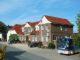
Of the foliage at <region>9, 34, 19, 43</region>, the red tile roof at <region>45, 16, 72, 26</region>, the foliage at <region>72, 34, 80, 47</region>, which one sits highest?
the red tile roof at <region>45, 16, 72, 26</region>

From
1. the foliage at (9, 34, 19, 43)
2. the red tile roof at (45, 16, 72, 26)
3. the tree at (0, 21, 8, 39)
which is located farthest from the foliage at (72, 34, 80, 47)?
the tree at (0, 21, 8, 39)

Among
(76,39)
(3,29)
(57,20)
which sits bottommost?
(76,39)

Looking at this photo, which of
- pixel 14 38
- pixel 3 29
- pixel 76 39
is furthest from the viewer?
pixel 3 29

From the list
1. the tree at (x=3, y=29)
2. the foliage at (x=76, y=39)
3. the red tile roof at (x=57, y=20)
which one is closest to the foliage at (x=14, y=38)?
the red tile roof at (x=57, y=20)

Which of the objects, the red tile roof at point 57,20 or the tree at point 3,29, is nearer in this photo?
the red tile roof at point 57,20

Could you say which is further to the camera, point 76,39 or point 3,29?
point 3,29

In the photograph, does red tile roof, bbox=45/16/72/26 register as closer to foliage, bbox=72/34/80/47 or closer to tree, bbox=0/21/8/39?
foliage, bbox=72/34/80/47

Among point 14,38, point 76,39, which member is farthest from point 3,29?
point 76,39

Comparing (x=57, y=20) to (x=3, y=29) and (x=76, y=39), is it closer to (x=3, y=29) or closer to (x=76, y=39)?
(x=76, y=39)

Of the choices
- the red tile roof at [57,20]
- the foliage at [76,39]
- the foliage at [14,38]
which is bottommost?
the foliage at [76,39]

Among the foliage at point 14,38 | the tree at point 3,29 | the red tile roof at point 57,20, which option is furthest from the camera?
the tree at point 3,29

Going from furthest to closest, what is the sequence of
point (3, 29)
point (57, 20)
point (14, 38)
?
point (3, 29), point (14, 38), point (57, 20)

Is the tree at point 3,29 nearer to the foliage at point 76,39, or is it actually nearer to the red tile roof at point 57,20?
the red tile roof at point 57,20

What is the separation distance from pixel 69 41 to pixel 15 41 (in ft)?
136
